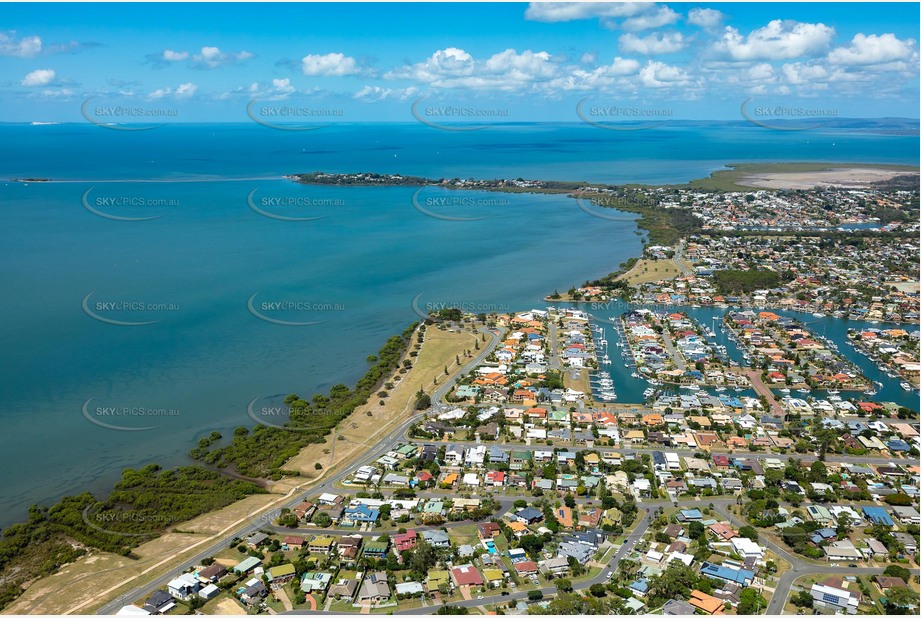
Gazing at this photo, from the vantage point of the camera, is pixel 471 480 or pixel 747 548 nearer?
pixel 747 548

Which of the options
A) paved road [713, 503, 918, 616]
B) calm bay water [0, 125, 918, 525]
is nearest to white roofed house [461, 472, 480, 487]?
paved road [713, 503, 918, 616]

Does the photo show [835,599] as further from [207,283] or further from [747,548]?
[207,283]

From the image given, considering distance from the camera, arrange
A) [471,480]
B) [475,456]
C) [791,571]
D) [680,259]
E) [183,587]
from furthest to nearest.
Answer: [680,259], [475,456], [471,480], [791,571], [183,587]

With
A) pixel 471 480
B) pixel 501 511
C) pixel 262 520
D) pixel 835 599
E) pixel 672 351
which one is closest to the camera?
pixel 835 599

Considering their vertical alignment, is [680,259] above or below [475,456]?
above

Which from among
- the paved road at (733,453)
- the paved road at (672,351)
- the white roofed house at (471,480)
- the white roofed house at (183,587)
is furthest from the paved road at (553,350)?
the white roofed house at (183,587)

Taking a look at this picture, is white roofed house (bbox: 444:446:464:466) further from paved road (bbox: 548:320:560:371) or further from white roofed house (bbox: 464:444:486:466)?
paved road (bbox: 548:320:560:371)

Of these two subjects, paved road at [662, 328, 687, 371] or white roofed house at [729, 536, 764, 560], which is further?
paved road at [662, 328, 687, 371]

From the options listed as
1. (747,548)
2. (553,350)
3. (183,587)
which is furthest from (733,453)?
(183,587)

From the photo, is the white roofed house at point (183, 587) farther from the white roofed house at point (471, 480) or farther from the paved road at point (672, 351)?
the paved road at point (672, 351)
